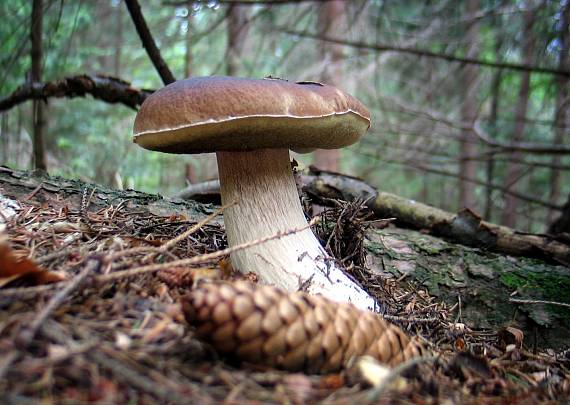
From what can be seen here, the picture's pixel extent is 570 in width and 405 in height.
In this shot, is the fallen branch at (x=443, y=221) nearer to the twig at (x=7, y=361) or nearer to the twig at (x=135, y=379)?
the twig at (x=135, y=379)

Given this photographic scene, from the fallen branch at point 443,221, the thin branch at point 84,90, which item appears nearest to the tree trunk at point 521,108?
the fallen branch at point 443,221

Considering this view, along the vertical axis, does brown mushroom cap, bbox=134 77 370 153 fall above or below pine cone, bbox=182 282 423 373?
above

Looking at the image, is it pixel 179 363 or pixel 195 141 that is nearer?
pixel 179 363

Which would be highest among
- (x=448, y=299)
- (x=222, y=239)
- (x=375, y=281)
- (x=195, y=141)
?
(x=195, y=141)

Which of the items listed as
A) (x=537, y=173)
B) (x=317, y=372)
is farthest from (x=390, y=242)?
(x=537, y=173)

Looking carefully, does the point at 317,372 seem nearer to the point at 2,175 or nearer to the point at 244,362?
the point at 244,362

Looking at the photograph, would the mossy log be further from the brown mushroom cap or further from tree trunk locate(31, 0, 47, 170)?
tree trunk locate(31, 0, 47, 170)

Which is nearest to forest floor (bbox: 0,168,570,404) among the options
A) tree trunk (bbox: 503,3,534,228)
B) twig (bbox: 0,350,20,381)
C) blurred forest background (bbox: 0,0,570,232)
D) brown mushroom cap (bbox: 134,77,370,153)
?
twig (bbox: 0,350,20,381)
